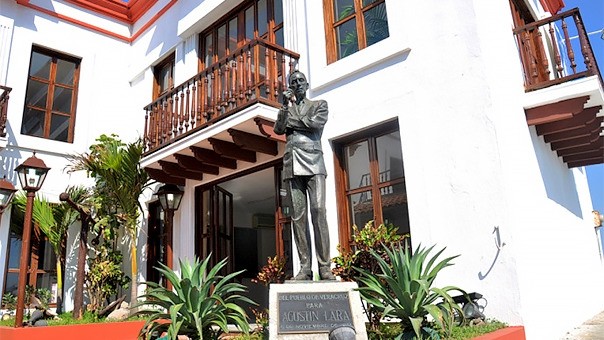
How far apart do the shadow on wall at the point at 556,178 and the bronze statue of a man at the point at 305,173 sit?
3.14 m

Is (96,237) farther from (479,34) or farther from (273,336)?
(479,34)

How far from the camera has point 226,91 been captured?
714 centimetres

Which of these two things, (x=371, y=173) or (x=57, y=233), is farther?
Answer: (x=57, y=233)

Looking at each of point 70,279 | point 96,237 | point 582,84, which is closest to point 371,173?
point 582,84

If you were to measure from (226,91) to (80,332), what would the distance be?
3.95m

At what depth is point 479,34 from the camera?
549 centimetres

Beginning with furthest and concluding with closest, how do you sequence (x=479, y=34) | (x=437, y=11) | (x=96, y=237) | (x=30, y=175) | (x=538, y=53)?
(x=96, y=237) → (x=30, y=175) → (x=538, y=53) → (x=437, y=11) → (x=479, y=34)

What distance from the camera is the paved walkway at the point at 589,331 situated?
18.0 feet

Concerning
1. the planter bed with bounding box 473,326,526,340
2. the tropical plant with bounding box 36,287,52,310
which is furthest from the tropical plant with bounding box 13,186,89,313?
the planter bed with bounding box 473,326,526,340

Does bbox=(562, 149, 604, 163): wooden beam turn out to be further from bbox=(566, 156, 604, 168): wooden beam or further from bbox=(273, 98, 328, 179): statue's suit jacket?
bbox=(273, 98, 328, 179): statue's suit jacket

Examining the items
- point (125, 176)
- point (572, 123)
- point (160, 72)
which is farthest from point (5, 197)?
point (572, 123)

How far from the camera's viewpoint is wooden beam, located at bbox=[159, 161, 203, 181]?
8234 millimetres

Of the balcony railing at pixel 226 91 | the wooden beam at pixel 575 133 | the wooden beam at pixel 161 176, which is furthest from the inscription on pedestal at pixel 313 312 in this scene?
the wooden beam at pixel 161 176

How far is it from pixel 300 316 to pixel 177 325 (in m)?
1.07
